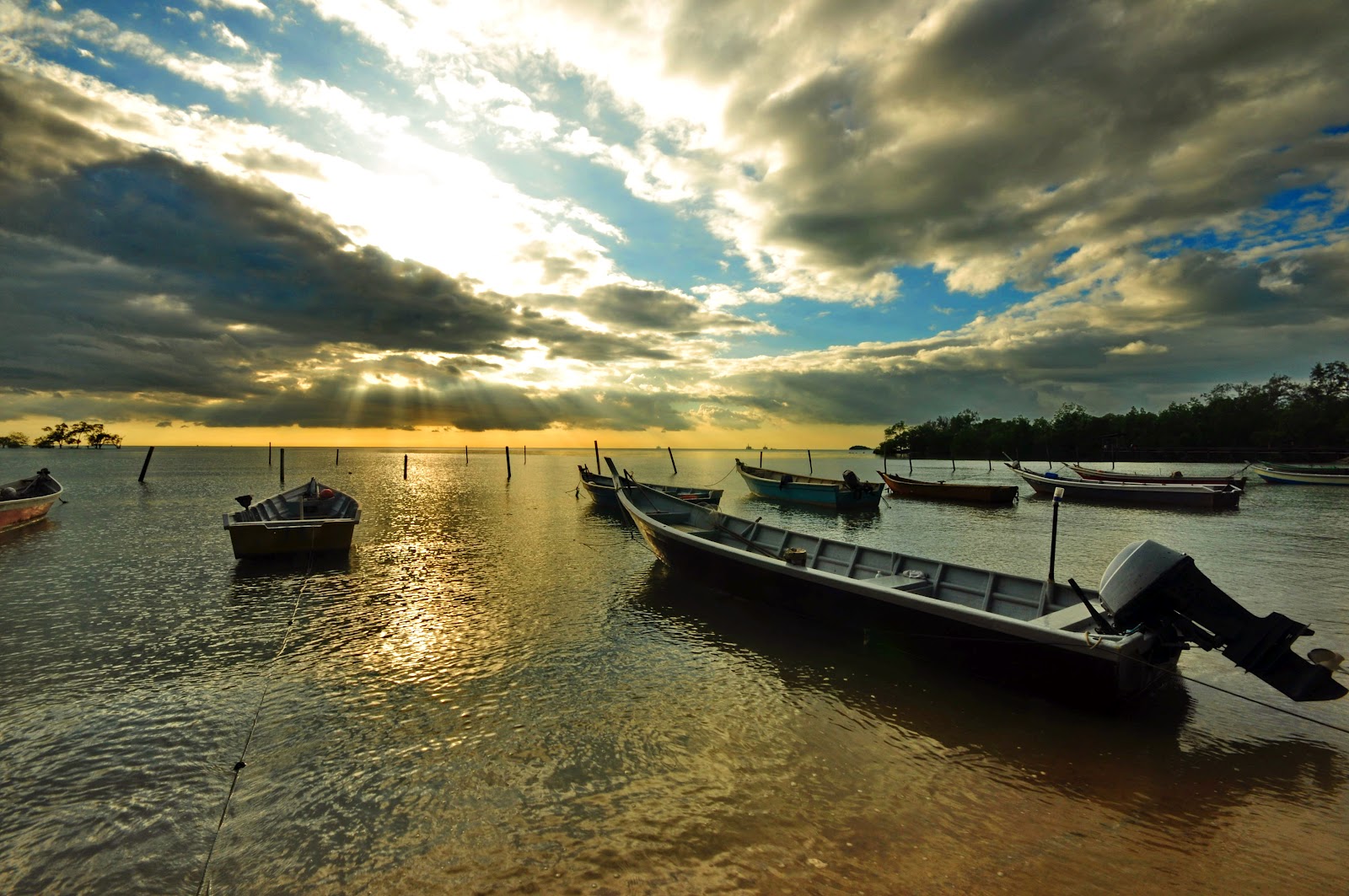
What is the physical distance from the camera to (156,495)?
4134cm

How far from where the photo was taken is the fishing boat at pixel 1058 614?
6.24 m

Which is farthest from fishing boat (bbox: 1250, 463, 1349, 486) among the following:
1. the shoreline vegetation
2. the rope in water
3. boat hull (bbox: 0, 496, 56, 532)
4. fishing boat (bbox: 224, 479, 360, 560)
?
boat hull (bbox: 0, 496, 56, 532)

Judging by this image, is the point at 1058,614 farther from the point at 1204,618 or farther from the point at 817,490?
the point at 817,490

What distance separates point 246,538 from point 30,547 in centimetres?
1112

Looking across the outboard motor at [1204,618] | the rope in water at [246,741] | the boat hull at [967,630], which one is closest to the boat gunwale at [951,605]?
the boat hull at [967,630]

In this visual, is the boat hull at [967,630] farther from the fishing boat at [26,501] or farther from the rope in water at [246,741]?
the fishing boat at [26,501]

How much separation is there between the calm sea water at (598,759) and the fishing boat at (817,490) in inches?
831

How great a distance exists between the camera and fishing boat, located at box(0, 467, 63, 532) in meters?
23.3

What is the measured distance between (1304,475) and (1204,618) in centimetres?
6871

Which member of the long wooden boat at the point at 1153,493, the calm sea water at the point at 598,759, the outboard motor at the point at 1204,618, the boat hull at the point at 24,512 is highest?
the outboard motor at the point at 1204,618

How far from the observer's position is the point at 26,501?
2461 cm

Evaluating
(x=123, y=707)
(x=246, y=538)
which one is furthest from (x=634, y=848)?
(x=246, y=538)

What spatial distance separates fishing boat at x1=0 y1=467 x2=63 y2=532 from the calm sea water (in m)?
15.2

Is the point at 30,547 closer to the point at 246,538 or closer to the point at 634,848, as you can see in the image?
the point at 246,538
